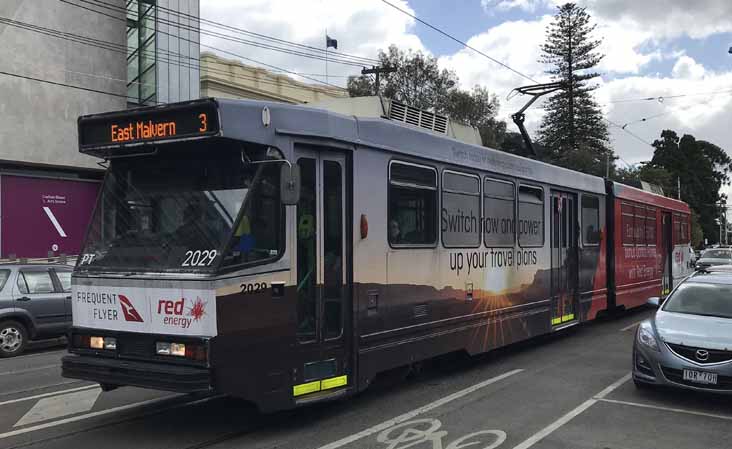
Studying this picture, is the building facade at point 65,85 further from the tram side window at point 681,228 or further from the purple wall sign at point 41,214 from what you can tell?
Result: the tram side window at point 681,228

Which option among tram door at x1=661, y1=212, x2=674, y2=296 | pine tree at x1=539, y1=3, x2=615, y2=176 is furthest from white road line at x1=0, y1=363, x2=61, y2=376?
pine tree at x1=539, y1=3, x2=615, y2=176

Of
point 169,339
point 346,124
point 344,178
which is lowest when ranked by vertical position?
point 169,339

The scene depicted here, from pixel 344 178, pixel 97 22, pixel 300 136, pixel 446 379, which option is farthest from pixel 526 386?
pixel 97 22

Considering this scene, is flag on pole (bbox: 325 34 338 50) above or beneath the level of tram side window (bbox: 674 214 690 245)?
above

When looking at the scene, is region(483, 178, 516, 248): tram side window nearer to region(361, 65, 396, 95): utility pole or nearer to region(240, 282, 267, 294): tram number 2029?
region(240, 282, 267, 294): tram number 2029

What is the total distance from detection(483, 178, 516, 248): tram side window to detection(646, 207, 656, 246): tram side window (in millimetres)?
8593

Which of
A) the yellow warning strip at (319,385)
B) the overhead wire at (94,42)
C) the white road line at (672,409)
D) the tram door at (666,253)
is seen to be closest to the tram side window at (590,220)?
the tram door at (666,253)

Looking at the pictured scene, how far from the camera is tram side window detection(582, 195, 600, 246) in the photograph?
14.1 m

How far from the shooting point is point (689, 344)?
26.5 feet

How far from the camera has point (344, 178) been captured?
292 inches

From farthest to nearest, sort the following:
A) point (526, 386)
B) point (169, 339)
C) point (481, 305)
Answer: point (481, 305)
point (526, 386)
point (169, 339)

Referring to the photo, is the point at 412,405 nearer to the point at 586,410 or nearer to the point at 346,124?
the point at 586,410

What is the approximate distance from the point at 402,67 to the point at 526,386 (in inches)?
1170

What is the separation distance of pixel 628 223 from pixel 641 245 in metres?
1.25
